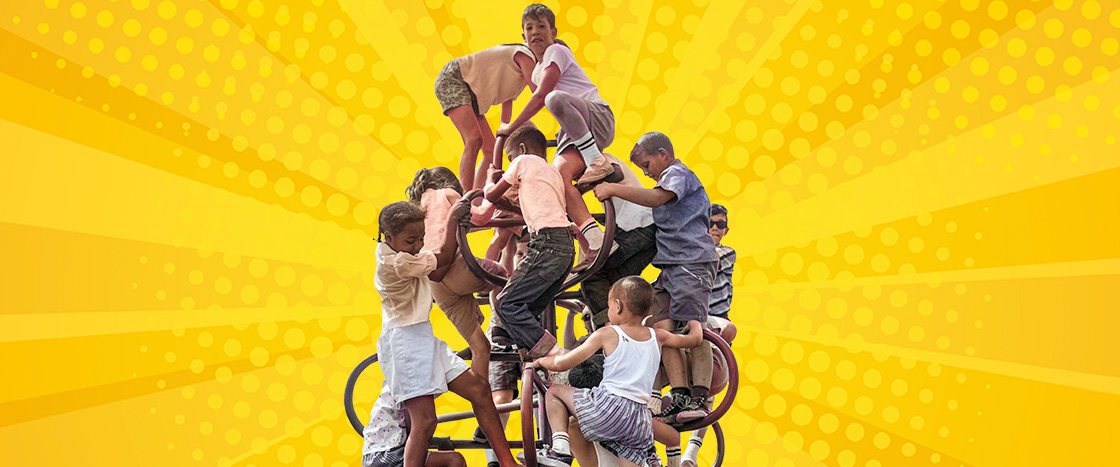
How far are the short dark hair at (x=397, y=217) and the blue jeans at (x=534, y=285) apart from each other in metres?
0.78

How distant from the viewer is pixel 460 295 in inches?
316

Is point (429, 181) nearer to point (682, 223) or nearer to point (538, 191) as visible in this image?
point (538, 191)

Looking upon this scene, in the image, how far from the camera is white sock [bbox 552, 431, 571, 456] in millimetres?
7207

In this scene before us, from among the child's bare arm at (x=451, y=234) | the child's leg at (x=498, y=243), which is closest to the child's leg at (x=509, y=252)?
the child's leg at (x=498, y=243)

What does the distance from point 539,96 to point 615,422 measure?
2542 mm

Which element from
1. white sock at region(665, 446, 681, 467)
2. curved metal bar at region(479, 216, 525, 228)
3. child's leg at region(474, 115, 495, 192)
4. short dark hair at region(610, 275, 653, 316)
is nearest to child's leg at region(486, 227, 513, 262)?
curved metal bar at region(479, 216, 525, 228)

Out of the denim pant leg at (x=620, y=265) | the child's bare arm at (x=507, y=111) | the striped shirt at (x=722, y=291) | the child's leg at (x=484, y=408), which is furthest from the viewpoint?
the striped shirt at (x=722, y=291)

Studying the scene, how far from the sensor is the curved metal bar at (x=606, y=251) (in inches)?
305

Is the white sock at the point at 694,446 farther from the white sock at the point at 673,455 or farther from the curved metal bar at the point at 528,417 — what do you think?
the curved metal bar at the point at 528,417

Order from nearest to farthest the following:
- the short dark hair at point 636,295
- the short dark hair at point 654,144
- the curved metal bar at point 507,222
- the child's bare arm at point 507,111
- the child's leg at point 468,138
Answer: the short dark hair at point 636,295
the short dark hair at point 654,144
the curved metal bar at point 507,222
the child's leg at point 468,138
the child's bare arm at point 507,111

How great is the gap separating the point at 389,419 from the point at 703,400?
2156mm

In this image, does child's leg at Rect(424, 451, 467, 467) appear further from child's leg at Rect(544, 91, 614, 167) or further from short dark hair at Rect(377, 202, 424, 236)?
child's leg at Rect(544, 91, 614, 167)

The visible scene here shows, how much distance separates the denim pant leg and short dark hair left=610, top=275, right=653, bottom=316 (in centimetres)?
77

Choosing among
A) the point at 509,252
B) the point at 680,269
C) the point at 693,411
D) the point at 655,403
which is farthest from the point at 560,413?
the point at 509,252
